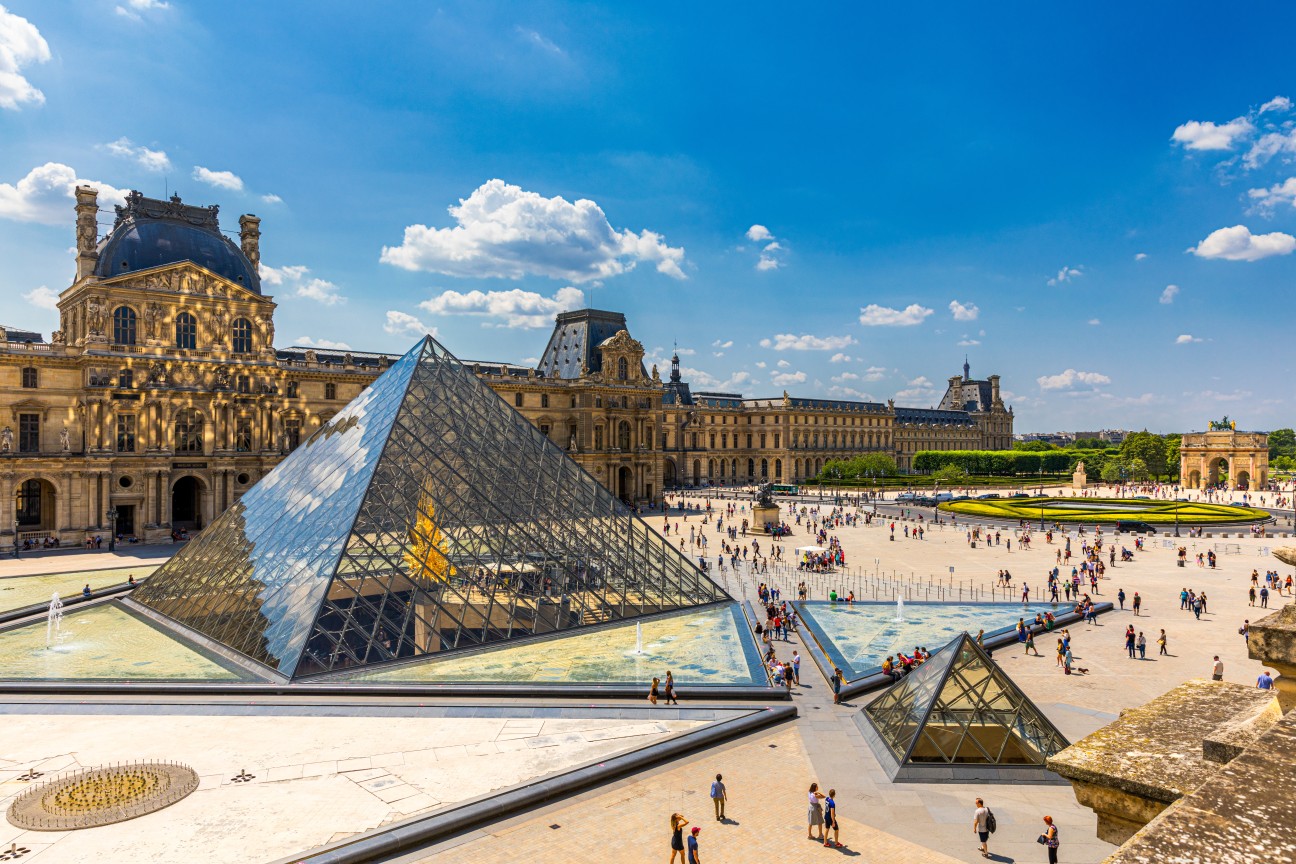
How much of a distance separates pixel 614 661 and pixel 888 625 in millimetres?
9061

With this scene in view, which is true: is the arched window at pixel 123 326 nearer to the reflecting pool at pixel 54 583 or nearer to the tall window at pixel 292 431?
the tall window at pixel 292 431

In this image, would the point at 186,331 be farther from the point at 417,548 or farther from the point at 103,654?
the point at 417,548

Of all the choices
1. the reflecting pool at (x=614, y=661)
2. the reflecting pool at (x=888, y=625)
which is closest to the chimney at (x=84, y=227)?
the reflecting pool at (x=614, y=661)

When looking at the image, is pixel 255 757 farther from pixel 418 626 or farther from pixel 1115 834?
pixel 1115 834

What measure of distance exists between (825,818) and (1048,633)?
1541cm

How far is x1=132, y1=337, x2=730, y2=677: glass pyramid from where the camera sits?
18.8 meters

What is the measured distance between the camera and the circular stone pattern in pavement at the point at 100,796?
1086 centimetres

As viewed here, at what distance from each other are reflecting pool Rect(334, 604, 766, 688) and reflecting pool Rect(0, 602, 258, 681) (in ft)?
13.9

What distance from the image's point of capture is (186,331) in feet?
139

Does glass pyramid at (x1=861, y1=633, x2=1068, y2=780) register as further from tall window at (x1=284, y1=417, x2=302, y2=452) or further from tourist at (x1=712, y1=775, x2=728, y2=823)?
tall window at (x1=284, y1=417, x2=302, y2=452)

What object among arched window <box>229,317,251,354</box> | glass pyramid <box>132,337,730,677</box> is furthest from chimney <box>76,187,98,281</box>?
glass pyramid <box>132,337,730,677</box>

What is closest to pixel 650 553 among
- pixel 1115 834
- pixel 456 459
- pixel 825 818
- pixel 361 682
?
pixel 456 459

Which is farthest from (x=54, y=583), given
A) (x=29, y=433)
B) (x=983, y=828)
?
(x=983, y=828)

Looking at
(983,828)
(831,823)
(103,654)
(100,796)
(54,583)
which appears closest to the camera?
(983,828)
